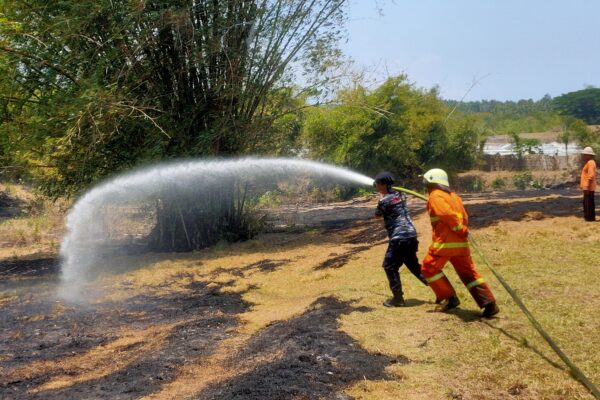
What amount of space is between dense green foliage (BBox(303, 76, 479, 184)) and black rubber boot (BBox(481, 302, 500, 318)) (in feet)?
66.5

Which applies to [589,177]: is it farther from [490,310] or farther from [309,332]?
[309,332]

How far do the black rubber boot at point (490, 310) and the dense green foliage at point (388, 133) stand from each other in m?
20.3

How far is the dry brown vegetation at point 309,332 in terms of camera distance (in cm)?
464

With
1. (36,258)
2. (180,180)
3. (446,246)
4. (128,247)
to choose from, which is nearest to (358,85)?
(180,180)

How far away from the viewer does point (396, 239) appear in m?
6.61

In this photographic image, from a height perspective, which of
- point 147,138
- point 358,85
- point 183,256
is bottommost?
point 183,256

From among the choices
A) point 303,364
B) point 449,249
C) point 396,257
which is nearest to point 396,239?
point 396,257

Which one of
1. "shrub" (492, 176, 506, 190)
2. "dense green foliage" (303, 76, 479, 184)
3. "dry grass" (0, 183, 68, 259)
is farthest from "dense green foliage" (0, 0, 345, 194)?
"shrub" (492, 176, 506, 190)

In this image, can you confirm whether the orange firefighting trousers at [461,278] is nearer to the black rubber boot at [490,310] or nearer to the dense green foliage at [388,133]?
the black rubber boot at [490,310]

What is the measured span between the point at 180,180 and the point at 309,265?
409 centimetres

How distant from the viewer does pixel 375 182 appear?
684 centimetres

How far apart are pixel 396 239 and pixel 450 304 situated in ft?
3.04

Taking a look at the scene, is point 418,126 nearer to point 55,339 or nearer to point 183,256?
point 183,256

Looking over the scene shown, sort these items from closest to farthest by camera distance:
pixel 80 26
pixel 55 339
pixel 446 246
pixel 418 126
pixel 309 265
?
A: 1. pixel 446 246
2. pixel 55 339
3. pixel 309 265
4. pixel 80 26
5. pixel 418 126
